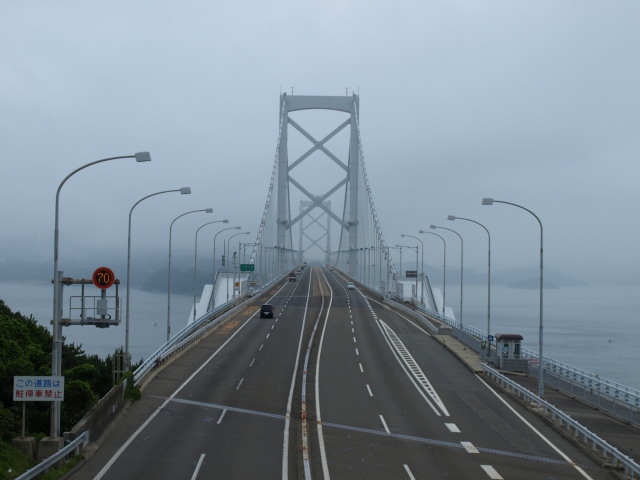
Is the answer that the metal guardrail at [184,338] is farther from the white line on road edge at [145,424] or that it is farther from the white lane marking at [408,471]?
the white lane marking at [408,471]

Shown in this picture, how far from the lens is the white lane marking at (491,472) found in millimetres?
17609

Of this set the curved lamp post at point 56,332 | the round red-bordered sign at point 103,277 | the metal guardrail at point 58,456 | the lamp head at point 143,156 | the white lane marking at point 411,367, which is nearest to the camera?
the metal guardrail at point 58,456

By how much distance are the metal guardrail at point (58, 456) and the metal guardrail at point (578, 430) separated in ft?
46.4

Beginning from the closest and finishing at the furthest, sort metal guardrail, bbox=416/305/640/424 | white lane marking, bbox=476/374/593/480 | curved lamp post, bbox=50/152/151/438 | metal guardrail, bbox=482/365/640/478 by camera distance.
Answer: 1. metal guardrail, bbox=482/365/640/478
2. white lane marking, bbox=476/374/593/480
3. curved lamp post, bbox=50/152/151/438
4. metal guardrail, bbox=416/305/640/424

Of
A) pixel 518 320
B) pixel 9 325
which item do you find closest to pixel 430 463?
pixel 9 325

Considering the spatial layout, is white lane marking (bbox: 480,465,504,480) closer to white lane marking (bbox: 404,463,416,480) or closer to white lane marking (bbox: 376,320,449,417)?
white lane marking (bbox: 404,463,416,480)

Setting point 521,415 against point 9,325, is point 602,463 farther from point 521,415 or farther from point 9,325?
point 9,325

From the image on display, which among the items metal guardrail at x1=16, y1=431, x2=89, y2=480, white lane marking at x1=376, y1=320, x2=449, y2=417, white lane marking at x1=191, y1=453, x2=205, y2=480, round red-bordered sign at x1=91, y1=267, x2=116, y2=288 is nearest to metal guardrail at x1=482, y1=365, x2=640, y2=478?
white lane marking at x1=376, y1=320, x2=449, y2=417

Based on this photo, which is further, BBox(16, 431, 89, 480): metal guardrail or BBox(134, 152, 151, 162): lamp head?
BBox(134, 152, 151, 162): lamp head

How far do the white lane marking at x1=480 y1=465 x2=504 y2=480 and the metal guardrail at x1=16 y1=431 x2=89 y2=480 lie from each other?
1073cm

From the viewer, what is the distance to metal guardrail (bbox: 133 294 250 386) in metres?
31.7

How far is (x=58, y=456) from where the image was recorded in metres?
17.6

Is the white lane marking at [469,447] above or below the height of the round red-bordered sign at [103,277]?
below

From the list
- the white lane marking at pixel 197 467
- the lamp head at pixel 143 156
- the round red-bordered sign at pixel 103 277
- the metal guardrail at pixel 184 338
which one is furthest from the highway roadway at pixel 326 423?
the lamp head at pixel 143 156
